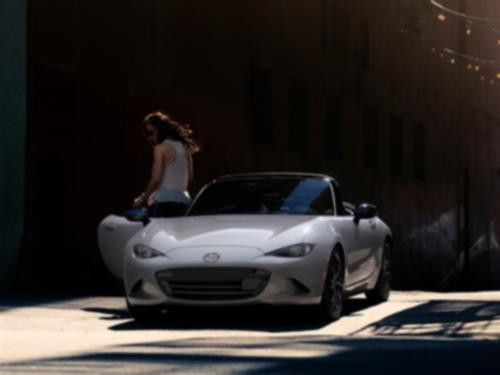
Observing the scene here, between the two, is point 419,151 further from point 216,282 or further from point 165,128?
point 216,282

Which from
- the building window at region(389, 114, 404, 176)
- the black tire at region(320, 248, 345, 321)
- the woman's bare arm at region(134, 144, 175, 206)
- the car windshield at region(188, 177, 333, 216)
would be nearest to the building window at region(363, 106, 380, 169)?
the building window at region(389, 114, 404, 176)

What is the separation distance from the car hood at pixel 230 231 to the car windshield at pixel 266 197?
32cm

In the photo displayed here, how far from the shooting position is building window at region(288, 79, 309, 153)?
25.5m

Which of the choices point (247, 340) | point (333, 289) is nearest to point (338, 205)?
point (333, 289)

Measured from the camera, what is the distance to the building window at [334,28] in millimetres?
27781

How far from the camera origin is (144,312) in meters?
11.4

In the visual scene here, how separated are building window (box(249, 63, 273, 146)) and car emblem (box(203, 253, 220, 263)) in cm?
1211

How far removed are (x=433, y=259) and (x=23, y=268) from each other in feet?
69.5

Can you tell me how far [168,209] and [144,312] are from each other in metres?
1.64

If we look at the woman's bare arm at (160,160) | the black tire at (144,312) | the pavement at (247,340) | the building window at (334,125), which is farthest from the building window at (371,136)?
the black tire at (144,312)

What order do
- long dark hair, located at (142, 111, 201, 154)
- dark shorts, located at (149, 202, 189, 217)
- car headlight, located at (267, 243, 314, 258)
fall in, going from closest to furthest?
car headlight, located at (267, 243, 314, 258)
dark shorts, located at (149, 202, 189, 217)
long dark hair, located at (142, 111, 201, 154)

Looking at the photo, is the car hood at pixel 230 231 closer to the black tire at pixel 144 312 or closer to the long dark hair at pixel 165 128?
the black tire at pixel 144 312

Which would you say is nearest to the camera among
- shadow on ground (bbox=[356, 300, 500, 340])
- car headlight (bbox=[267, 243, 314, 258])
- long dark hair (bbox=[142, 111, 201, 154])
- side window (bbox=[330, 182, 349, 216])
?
shadow on ground (bbox=[356, 300, 500, 340])

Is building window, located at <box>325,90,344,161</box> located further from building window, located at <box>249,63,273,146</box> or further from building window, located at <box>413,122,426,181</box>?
building window, located at <box>413,122,426,181</box>
